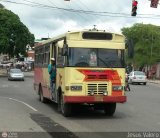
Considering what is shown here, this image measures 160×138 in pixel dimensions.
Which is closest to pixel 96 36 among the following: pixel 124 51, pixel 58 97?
pixel 124 51

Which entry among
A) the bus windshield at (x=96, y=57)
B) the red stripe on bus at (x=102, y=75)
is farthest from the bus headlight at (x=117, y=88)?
the bus windshield at (x=96, y=57)

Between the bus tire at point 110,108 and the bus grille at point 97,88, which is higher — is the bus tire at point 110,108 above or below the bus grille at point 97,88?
below

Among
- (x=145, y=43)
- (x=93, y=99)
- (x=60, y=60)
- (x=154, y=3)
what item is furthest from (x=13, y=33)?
(x=93, y=99)

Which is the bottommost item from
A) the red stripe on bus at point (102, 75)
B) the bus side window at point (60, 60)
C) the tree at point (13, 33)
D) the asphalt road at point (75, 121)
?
the asphalt road at point (75, 121)

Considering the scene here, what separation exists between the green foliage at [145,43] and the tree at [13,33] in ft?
86.1

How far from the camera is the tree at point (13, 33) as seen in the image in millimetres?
73500

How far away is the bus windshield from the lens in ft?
57.0

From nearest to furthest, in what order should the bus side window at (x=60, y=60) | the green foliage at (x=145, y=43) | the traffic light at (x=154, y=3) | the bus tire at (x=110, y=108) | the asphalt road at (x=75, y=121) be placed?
the asphalt road at (x=75, y=121) < the bus side window at (x=60, y=60) < the bus tire at (x=110, y=108) < the traffic light at (x=154, y=3) < the green foliage at (x=145, y=43)

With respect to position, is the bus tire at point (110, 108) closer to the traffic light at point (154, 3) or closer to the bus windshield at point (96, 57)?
the bus windshield at point (96, 57)

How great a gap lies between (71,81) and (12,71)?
42566 mm

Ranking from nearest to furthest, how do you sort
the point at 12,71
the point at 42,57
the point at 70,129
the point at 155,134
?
the point at 155,134
the point at 70,129
the point at 42,57
the point at 12,71

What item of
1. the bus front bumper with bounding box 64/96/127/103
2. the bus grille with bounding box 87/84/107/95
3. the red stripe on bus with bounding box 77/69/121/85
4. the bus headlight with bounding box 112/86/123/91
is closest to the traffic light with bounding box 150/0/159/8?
the red stripe on bus with bounding box 77/69/121/85

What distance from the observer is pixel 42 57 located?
939 inches

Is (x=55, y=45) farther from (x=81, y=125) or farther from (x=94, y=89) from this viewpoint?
(x=81, y=125)
